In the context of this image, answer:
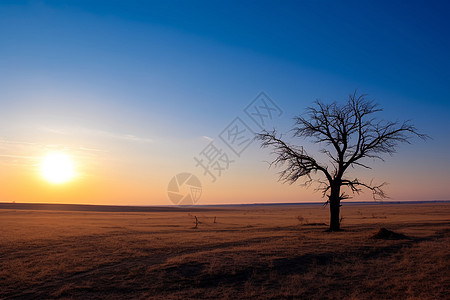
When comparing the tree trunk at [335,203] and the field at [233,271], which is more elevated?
the tree trunk at [335,203]

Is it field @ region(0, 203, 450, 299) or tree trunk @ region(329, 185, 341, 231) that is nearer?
field @ region(0, 203, 450, 299)

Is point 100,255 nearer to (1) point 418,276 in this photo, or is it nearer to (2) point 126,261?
(2) point 126,261

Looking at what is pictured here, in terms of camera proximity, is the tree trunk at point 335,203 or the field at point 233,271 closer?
the field at point 233,271

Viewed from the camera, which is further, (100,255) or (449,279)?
(100,255)

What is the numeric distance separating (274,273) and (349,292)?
3061mm

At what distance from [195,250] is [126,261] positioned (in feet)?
13.8

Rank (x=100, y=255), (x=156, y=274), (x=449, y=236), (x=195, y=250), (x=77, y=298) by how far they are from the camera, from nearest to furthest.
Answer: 1. (x=77, y=298)
2. (x=156, y=274)
3. (x=100, y=255)
4. (x=195, y=250)
5. (x=449, y=236)

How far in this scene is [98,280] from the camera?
12.6 meters

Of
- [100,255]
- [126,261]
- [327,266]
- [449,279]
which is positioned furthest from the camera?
[100,255]

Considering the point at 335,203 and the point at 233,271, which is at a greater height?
the point at 335,203

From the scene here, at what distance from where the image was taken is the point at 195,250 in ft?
60.6

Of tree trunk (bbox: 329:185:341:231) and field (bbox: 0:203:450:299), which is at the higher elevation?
tree trunk (bbox: 329:185:341:231)

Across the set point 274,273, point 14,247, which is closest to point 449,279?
point 274,273

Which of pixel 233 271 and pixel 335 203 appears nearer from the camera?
pixel 233 271
